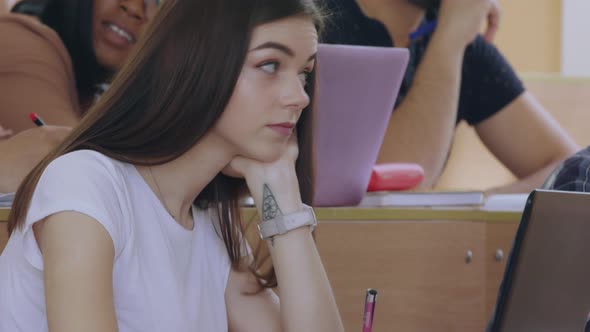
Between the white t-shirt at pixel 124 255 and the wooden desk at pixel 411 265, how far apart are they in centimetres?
21

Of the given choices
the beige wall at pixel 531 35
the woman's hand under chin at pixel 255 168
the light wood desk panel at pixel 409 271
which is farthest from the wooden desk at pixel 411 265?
the beige wall at pixel 531 35

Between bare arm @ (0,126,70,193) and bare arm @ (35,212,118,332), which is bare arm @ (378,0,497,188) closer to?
bare arm @ (0,126,70,193)

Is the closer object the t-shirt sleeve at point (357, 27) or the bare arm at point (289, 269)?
the bare arm at point (289, 269)

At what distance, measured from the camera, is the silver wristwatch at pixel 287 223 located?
1.22m

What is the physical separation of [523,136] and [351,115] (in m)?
1.01

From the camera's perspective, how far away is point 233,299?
1283 mm

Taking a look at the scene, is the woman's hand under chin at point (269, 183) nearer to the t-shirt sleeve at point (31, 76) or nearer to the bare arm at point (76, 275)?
the bare arm at point (76, 275)

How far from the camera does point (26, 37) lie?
1.83 m

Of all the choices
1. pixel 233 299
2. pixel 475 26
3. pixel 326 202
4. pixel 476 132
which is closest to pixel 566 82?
pixel 476 132

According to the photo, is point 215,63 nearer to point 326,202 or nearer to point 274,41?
point 274,41

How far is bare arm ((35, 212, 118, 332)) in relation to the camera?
0.92 metres

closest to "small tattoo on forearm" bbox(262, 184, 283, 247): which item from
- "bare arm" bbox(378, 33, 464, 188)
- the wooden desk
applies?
the wooden desk

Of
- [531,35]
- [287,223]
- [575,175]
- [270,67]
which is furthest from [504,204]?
[531,35]

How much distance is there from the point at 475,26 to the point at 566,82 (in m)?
0.47
